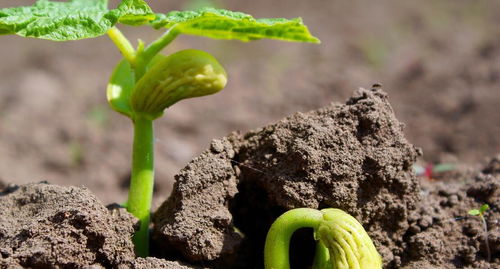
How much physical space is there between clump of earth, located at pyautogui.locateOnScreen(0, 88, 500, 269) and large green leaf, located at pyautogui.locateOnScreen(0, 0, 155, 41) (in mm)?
489

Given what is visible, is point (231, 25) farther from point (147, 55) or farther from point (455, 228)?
point (455, 228)

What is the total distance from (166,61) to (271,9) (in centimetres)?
470

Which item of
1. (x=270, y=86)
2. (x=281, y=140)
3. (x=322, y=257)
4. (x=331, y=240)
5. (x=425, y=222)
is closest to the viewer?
(x=331, y=240)

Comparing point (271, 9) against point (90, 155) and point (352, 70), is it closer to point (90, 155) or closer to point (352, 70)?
point (352, 70)

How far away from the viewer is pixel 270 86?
17.5ft

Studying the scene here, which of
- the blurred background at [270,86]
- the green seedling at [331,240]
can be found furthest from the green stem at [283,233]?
the blurred background at [270,86]

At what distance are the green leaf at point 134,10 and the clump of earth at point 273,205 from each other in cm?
48

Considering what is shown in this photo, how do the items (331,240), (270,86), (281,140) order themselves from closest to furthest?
(331,240) < (281,140) < (270,86)

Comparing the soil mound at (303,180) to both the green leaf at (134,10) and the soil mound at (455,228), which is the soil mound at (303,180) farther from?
the green leaf at (134,10)

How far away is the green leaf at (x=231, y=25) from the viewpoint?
6.20ft

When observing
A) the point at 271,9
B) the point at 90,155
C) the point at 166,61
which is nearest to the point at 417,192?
the point at 166,61

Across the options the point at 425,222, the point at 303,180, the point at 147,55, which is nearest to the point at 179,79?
the point at 147,55

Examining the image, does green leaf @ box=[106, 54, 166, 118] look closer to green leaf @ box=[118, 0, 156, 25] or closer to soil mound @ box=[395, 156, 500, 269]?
green leaf @ box=[118, 0, 156, 25]

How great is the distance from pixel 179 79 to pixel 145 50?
9.2 inches
